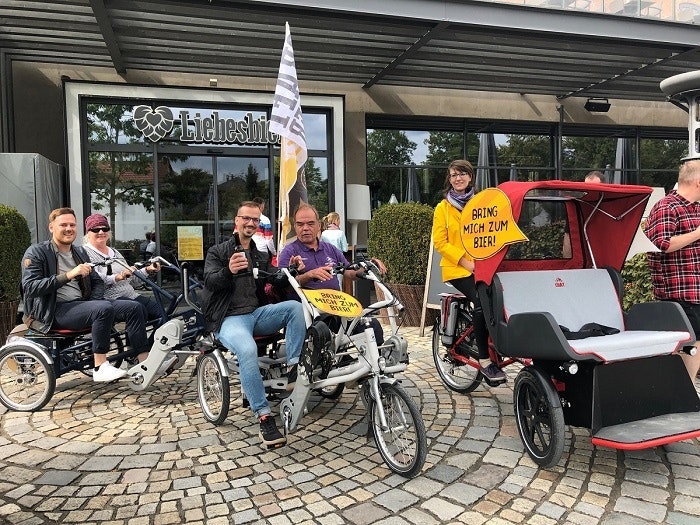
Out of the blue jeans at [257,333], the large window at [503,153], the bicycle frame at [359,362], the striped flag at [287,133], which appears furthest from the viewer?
the large window at [503,153]

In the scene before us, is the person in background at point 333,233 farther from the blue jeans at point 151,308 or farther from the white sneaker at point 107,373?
the white sneaker at point 107,373

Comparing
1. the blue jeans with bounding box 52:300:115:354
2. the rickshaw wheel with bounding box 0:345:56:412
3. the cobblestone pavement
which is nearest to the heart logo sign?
the blue jeans with bounding box 52:300:115:354

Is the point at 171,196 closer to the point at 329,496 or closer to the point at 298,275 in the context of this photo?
the point at 298,275

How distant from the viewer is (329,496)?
284cm

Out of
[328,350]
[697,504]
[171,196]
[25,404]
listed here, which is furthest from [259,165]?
[697,504]

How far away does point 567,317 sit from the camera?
3561 mm

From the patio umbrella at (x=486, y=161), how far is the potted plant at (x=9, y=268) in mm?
10258

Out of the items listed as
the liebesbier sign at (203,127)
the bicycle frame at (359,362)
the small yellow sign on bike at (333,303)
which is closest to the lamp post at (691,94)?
the bicycle frame at (359,362)

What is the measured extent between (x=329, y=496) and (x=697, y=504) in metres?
1.91

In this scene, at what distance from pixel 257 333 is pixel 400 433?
135 centimetres

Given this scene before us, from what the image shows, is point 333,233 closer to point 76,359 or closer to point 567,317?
point 76,359

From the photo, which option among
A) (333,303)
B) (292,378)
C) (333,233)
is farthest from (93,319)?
(333,233)

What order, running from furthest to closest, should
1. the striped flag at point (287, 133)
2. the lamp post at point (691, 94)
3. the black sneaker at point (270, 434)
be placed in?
the lamp post at point (691, 94), the striped flag at point (287, 133), the black sneaker at point (270, 434)

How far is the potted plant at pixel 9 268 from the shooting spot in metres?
6.20
